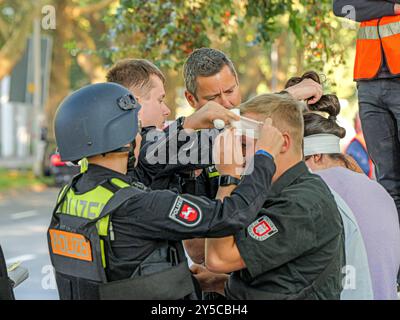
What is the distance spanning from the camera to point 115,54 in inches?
290

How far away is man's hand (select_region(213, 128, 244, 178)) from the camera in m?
3.34

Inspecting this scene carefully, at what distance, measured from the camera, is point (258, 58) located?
37.6 meters

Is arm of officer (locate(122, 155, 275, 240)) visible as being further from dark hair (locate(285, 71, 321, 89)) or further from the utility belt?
dark hair (locate(285, 71, 321, 89))

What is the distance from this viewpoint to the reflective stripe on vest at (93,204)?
125 inches

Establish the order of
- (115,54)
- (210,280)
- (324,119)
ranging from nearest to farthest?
(210,280) → (324,119) → (115,54)

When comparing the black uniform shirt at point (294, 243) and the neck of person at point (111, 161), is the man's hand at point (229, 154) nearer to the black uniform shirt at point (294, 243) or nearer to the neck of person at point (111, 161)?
the black uniform shirt at point (294, 243)

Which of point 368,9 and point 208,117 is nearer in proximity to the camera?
point 208,117

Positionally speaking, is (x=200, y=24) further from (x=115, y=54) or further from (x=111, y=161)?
(x=111, y=161)

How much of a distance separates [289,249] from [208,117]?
0.74 meters

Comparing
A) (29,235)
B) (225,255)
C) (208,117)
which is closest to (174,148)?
(208,117)

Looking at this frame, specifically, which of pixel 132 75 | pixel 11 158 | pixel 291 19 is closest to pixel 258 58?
pixel 11 158

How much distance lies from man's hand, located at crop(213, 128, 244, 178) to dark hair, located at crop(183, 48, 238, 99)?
1206 mm
